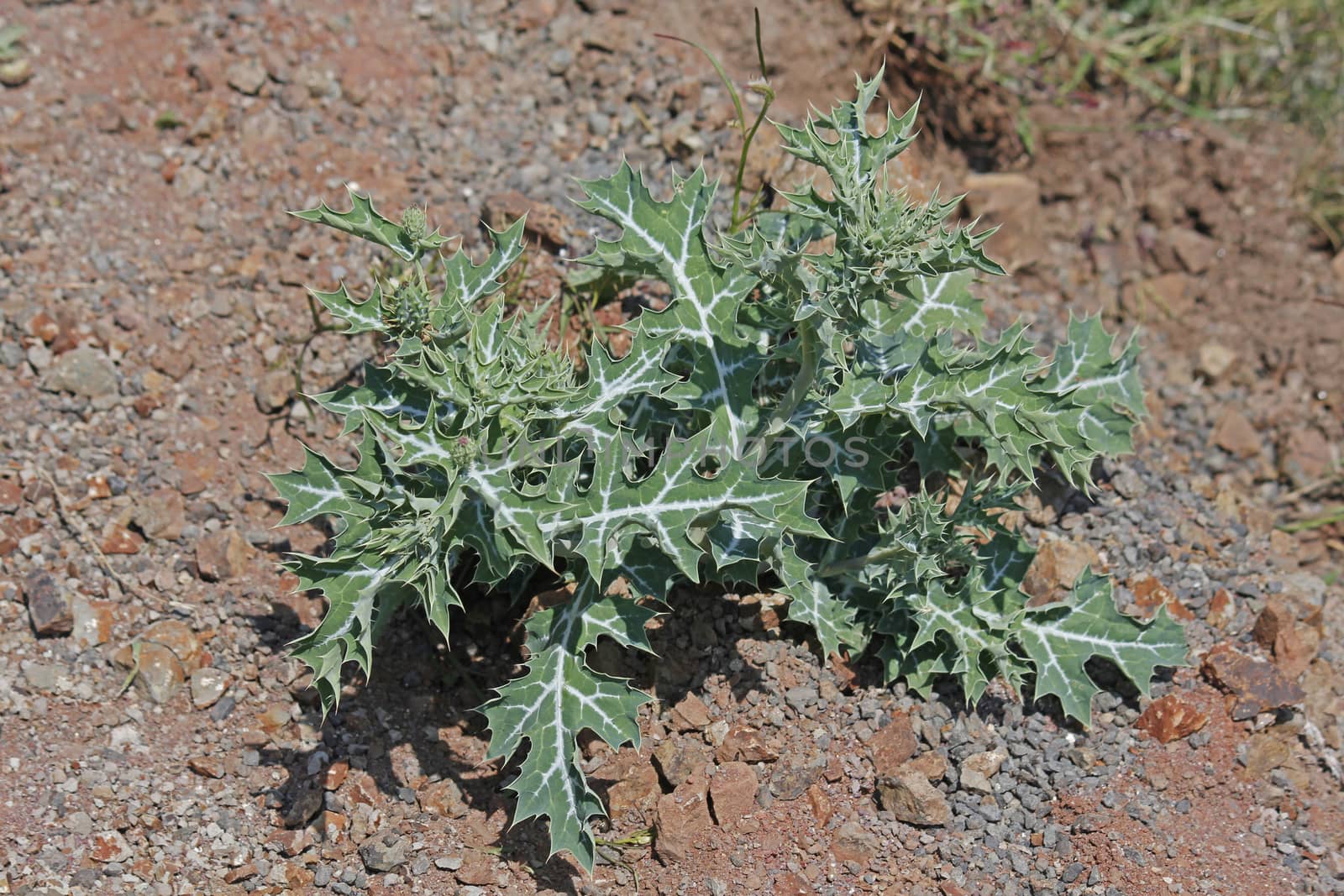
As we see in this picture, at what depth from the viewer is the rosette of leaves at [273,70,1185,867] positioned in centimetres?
275

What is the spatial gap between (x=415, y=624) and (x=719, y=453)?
1077 mm

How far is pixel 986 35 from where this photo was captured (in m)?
5.10

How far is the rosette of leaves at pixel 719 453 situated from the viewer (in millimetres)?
2750

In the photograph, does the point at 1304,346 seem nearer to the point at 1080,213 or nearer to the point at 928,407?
the point at 1080,213

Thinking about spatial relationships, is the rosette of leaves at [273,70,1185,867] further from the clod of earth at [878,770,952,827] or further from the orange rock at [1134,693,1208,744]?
the clod of earth at [878,770,952,827]

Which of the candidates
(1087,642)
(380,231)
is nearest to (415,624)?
(380,231)

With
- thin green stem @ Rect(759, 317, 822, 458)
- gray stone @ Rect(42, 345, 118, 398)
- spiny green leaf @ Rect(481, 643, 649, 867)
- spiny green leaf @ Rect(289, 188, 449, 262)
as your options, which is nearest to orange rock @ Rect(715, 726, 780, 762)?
spiny green leaf @ Rect(481, 643, 649, 867)

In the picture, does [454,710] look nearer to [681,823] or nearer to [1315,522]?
[681,823]

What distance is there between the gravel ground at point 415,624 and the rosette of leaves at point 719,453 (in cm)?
22

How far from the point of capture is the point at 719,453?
319 cm

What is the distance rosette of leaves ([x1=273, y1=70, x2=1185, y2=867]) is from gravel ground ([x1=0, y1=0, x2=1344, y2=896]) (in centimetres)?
22

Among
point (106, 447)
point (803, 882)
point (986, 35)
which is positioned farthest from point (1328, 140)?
point (106, 447)

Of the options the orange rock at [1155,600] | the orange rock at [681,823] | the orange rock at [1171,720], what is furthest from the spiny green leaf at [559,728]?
the orange rock at [1155,600]

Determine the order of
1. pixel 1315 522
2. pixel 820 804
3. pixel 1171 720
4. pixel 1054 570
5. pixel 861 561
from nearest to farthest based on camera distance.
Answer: pixel 820 804 → pixel 861 561 → pixel 1171 720 → pixel 1054 570 → pixel 1315 522
